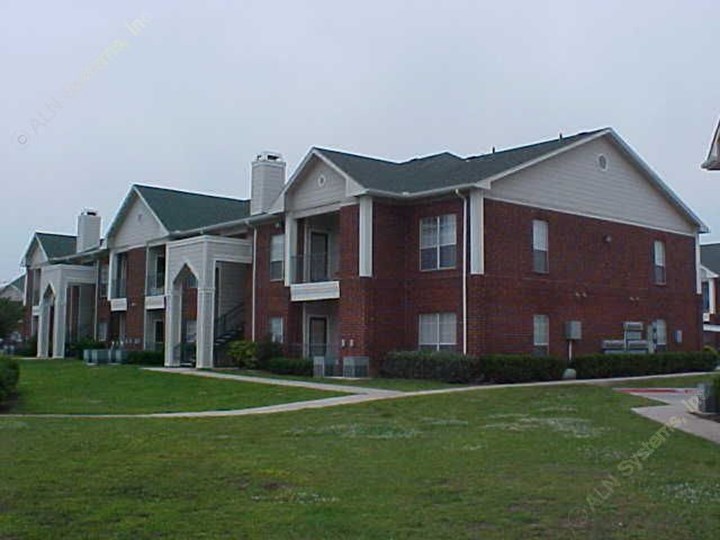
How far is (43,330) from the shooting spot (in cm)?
5091

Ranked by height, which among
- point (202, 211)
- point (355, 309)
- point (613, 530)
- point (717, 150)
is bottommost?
point (613, 530)

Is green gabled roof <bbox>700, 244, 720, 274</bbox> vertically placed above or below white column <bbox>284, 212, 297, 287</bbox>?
above

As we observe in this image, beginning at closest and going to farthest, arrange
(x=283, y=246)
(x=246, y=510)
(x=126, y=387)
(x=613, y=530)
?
(x=613, y=530) < (x=246, y=510) < (x=126, y=387) < (x=283, y=246)

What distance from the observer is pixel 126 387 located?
28000mm

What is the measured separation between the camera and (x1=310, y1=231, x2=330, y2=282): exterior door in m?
33.7

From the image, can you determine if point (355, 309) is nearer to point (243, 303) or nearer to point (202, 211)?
point (243, 303)

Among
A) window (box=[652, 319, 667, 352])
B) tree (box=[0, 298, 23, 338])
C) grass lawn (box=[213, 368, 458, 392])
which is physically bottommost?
grass lawn (box=[213, 368, 458, 392])

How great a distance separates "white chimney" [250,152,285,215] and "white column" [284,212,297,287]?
117 inches

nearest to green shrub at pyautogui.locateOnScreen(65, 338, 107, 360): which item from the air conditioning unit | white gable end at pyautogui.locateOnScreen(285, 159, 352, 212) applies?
white gable end at pyautogui.locateOnScreen(285, 159, 352, 212)

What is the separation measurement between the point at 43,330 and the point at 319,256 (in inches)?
923

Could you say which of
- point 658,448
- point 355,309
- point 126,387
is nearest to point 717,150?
Result: point 658,448

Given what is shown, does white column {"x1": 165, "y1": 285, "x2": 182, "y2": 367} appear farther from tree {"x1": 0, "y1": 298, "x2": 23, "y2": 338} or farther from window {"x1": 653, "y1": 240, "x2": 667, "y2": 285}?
window {"x1": 653, "y1": 240, "x2": 667, "y2": 285}

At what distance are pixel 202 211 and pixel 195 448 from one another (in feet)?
105

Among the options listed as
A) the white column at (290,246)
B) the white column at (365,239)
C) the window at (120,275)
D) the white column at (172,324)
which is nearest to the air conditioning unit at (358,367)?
the white column at (365,239)
